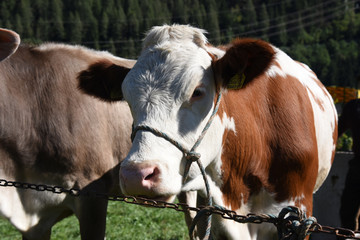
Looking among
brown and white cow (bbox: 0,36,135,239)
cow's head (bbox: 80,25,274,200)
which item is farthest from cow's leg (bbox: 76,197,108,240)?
cow's head (bbox: 80,25,274,200)

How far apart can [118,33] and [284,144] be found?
1460 inches

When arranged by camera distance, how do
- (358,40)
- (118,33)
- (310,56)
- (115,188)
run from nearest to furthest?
1. (115,188)
2. (118,33)
3. (310,56)
4. (358,40)

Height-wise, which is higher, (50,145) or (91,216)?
(50,145)

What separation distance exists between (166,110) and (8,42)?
57.5 inches

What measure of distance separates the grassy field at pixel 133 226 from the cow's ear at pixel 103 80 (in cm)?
292

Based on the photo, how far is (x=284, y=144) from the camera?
3232 mm

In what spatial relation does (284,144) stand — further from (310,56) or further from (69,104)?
(310,56)

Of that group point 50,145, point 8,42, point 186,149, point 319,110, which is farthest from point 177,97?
point 319,110

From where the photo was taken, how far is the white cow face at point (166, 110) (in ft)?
7.36

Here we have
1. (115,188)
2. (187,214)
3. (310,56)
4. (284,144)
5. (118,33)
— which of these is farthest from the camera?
(310,56)

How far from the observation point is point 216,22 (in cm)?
4009

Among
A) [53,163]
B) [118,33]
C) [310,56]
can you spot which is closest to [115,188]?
[53,163]

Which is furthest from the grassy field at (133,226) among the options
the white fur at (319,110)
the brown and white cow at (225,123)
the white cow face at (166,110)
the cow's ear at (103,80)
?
the white cow face at (166,110)

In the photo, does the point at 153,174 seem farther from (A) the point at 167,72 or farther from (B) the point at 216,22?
(B) the point at 216,22
